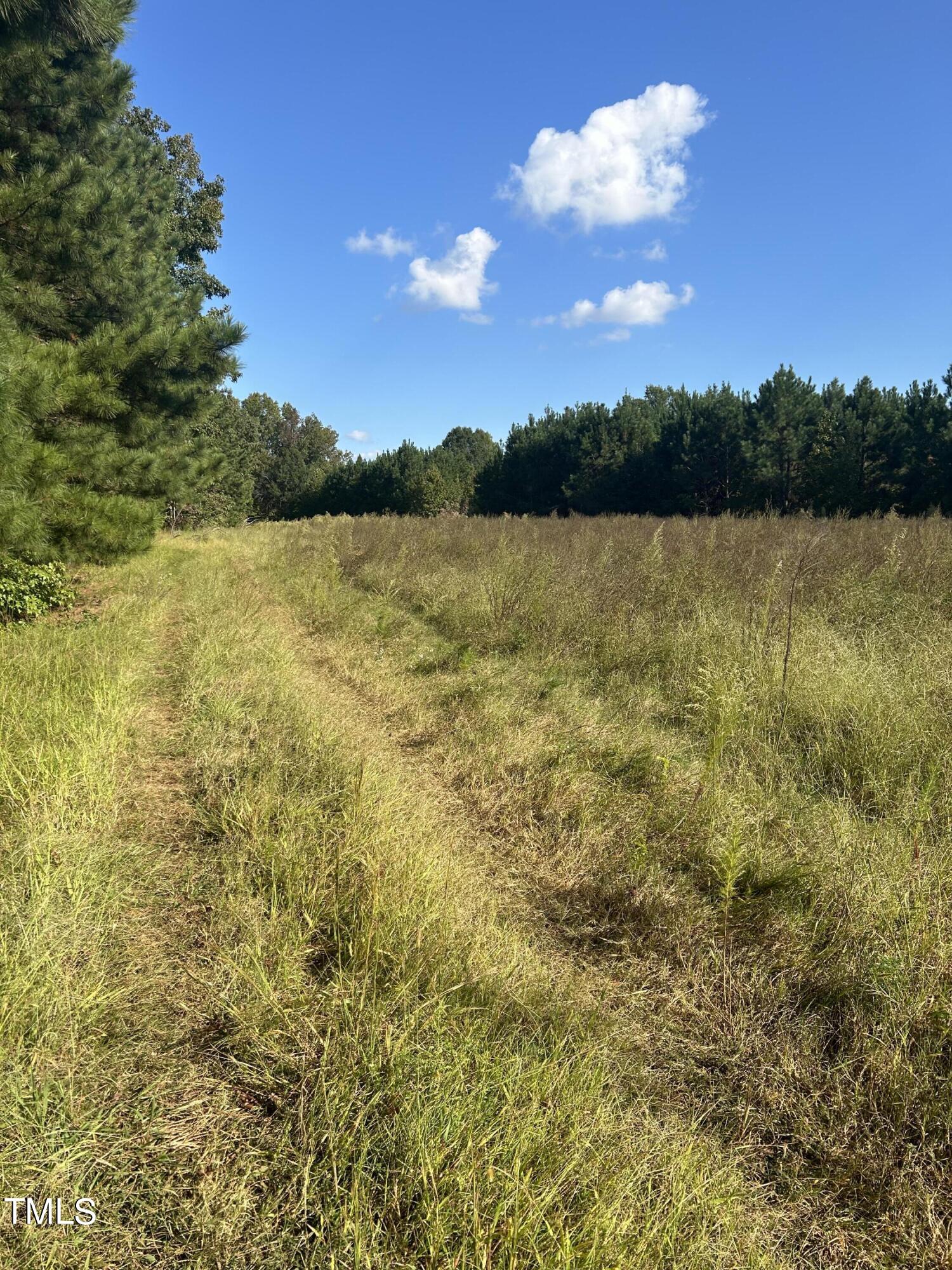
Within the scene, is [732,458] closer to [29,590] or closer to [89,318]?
[89,318]

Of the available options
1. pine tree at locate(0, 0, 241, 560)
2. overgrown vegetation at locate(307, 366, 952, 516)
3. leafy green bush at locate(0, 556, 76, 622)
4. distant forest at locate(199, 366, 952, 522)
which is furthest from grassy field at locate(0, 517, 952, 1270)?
overgrown vegetation at locate(307, 366, 952, 516)

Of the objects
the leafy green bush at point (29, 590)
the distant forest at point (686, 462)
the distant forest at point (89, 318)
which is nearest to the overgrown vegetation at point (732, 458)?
the distant forest at point (686, 462)

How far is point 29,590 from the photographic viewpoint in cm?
653

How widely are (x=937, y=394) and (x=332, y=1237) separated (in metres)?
36.5

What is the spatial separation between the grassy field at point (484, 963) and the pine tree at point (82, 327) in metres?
2.15

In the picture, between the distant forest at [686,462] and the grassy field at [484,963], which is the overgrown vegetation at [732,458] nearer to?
the distant forest at [686,462]

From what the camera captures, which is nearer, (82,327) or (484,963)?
(484,963)

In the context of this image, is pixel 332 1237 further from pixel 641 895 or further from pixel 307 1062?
pixel 641 895

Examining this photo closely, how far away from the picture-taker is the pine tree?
18.1ft

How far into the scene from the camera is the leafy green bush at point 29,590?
6.22 metres

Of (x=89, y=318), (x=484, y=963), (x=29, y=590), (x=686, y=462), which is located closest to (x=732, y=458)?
(x=686, y=462)

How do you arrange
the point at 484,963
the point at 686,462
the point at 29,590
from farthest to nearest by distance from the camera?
the point at 686,462, the point at 29,590, the point at 484,963

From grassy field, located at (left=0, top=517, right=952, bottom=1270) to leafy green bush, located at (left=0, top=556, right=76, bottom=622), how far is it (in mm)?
1433

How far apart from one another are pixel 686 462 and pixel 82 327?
3296 centimetres
